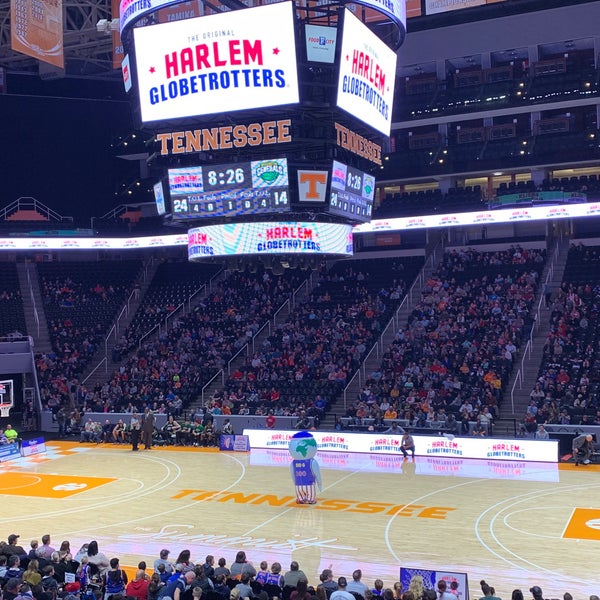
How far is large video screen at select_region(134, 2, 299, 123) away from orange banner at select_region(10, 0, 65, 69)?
6512mm

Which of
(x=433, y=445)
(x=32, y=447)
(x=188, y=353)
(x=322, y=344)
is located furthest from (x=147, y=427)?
(x=433, y=445)

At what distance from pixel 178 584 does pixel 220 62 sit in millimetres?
14547

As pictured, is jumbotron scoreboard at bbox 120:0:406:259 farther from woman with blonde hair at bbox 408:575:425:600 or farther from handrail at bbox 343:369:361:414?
woman with blonde hair at bbox 408:575:425:600

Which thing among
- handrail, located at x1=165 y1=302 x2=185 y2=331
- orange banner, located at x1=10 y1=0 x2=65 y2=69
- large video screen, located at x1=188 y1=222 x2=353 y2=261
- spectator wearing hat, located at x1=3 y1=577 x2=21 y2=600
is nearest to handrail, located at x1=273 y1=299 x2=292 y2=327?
handrail, located at x1=165 y1=302 x2=185 y2=331

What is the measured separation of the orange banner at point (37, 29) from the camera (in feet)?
89.1

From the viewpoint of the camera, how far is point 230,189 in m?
24.0

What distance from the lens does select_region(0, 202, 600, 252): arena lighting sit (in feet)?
123

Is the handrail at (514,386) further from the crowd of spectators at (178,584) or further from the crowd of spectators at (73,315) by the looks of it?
the crowd of spectators at (73,315)

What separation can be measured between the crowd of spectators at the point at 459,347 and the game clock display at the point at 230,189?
410 inches

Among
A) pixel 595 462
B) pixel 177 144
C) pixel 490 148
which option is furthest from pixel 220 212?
pixel 490 148

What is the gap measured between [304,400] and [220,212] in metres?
12.1

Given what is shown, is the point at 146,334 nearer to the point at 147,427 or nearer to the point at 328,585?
the point at 147,427

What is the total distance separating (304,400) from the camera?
111 feet

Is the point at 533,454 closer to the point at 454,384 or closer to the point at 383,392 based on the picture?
the point at 454,384
